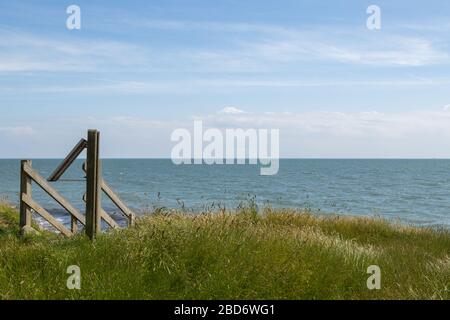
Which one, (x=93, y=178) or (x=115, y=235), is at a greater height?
(x=93, y=178)

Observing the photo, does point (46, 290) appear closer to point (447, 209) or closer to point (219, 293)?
point (219, 293)

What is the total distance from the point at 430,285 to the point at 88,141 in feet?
20.6

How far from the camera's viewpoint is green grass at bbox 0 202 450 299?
22.5ft

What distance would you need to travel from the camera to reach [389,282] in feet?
27.4

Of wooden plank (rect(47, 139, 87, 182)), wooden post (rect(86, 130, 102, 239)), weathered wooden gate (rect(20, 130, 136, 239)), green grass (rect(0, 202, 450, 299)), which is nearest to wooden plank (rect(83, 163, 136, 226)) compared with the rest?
weathered wooden gate (rect(20, 130, 136, 239))

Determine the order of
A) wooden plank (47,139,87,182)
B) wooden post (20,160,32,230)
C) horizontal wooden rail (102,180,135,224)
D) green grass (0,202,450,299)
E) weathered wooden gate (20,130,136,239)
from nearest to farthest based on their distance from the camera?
green grass (0,202,450,299) → weathered wooden gate (20,130,136,239) → wooden plank (47,139,87,182) → horizontal wooden rail (102,180,135,224) → wooden post (20,160,32,230)

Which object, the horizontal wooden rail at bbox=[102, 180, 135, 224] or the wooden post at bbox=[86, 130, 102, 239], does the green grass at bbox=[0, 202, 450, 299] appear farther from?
the horizontal wooden rail at bbox=[102, 180, 135, 224]

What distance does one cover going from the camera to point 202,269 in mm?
7250

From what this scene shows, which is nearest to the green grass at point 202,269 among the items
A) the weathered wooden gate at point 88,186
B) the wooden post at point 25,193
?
the weathered wooden gate at point 88,186

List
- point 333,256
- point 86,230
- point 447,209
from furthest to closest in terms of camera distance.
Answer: point 447,209 < point 86,230 < point 333,256

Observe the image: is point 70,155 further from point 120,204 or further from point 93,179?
point 120,204

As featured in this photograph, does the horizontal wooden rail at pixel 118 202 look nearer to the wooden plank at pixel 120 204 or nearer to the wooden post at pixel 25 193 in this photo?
the wooden plank at pixel 120 204

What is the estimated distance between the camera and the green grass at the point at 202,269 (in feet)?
22.5
